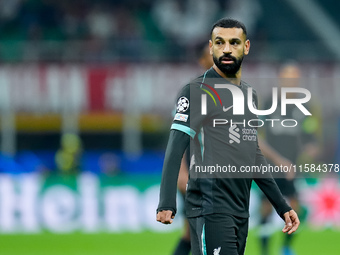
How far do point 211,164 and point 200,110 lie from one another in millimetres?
315

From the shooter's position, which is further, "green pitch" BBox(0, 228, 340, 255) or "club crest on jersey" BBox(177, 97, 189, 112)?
"green pitch" BBox(0, 228, 340, 255)

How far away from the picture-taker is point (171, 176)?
4250 millimetres

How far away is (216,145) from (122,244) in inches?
238

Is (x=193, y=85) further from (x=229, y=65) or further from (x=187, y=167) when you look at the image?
(x=187, y=167)

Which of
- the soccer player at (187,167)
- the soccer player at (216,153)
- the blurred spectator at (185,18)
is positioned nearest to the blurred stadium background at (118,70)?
the blurred spectator at (185,18)

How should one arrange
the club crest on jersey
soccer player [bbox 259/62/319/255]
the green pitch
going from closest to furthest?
the club crest on jersey → soccer player [bbox 259/62/319/255] → the green pitch

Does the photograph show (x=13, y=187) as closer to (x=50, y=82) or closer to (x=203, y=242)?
(x=50, y=82)

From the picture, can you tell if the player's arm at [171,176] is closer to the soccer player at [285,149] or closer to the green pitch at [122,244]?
the soccer player at [285,149]

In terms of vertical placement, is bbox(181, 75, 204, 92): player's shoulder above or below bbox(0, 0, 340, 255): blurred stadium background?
below

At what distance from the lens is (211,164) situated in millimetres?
4375

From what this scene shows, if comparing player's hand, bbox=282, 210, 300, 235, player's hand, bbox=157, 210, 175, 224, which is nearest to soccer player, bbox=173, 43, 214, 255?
player's hand, bbox=282, 210, 300, 235

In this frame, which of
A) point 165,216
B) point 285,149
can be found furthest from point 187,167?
point 285,149

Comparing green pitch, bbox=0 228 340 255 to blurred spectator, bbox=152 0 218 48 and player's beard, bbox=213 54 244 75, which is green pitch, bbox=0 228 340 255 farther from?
blurred spectator, bbox=152 0 218 48

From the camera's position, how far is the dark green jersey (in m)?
4.36
